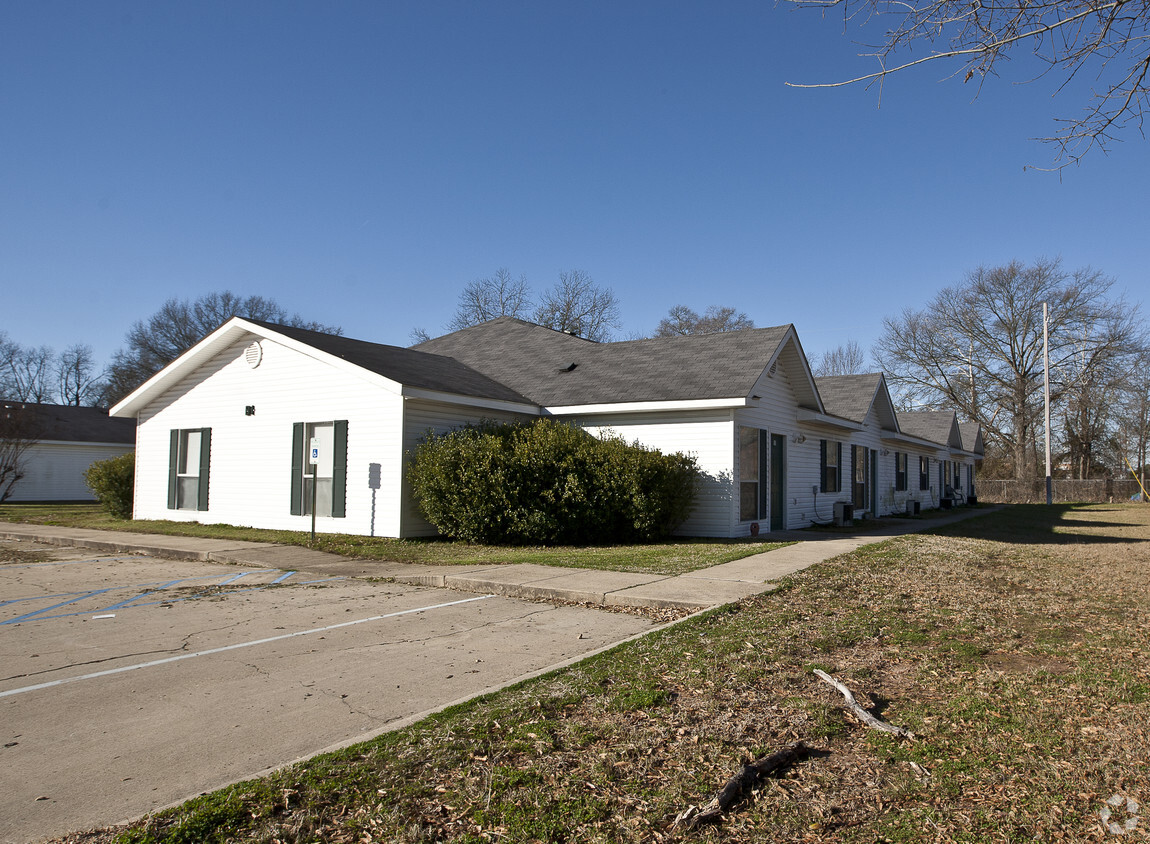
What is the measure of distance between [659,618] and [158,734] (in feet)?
15.0

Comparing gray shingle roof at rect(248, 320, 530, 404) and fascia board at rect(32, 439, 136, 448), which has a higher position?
gray shingle roof at rect(248, 320, 530, 404)

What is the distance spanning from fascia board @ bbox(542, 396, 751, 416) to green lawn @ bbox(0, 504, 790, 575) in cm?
262

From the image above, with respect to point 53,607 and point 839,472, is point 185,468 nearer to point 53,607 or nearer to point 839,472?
point 53,607

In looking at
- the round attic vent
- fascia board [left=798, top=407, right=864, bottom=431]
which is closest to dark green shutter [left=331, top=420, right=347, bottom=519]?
the round attic vent

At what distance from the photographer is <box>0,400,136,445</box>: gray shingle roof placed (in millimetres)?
30922

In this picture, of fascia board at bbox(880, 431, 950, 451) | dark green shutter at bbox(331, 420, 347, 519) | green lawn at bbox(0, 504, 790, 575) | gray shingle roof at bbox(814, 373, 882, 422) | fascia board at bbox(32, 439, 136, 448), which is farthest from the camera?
fascia board at bbox(32, 439, 136, 448)

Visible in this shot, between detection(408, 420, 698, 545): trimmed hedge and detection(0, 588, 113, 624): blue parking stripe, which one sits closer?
detection(0, 588, 113, 624): blue parking stripe

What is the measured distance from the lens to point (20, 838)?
10.0ft

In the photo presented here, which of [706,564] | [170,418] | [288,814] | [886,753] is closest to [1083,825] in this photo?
[886,753]

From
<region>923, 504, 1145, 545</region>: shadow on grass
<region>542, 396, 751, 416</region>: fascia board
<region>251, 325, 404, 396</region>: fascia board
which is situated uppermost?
<region>251, 325, 404, 396</region>: fascia board

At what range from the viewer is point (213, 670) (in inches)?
220

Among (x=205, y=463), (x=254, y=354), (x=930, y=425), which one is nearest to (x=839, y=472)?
(x=254, y=354)

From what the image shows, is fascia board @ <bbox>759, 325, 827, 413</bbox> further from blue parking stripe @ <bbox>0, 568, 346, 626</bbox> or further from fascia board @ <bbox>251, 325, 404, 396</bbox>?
blue parking stripe @ <bbox>0, 568, 346, 626</bbox>

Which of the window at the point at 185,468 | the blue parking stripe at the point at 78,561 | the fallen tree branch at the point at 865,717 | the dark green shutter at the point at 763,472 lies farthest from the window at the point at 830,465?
the fallen tree branch at the point at 865,717
